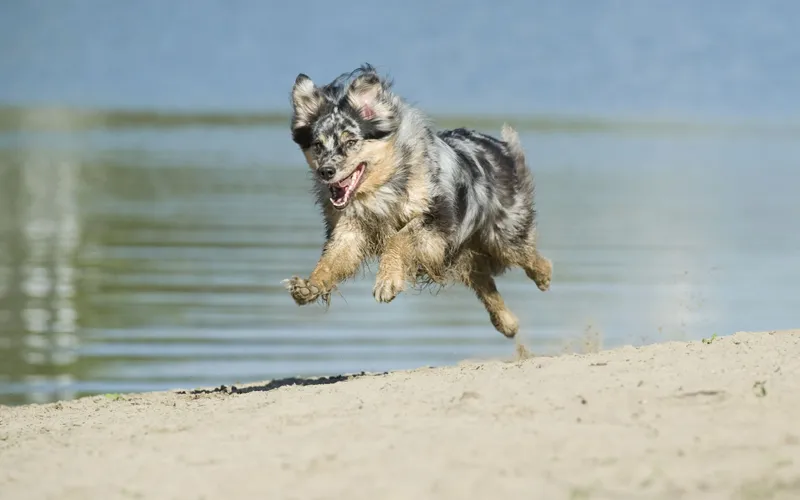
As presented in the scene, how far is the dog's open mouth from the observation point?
886 cm

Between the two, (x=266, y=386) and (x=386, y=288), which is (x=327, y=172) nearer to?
(x=386, y=288)

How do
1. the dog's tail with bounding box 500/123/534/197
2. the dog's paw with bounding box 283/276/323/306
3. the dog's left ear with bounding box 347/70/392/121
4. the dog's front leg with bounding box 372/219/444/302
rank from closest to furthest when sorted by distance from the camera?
1. the dog's paw with bounding box 283/276/323/306
2. the dog's front leg with bounding box 372/219/444/302
3. the dog's left ear with bounding box 347/70/392/121
4. the dog's tail with bounding box 500/123/534/197

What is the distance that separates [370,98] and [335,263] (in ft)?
3.70

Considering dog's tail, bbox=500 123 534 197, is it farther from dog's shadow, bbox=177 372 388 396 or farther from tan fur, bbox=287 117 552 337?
dog's shadow, bbox=177 372 388 396

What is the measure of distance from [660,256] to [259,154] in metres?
23.2

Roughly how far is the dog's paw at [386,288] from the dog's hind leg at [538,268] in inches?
91.5

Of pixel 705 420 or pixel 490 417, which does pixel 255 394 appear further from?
pixel 705 420

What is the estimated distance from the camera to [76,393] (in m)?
11.1

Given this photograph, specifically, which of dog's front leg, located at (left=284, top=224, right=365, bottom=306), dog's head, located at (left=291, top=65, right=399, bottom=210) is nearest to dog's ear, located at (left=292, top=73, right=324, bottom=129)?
dog's head, located at (left=291, top=65, right=399, bottom=210)

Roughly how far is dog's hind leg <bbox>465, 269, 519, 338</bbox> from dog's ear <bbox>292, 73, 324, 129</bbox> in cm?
223

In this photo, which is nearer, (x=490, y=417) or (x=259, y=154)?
(x=490, y=417)

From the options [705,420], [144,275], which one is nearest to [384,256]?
[705,420]

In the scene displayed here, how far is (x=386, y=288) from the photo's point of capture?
875 cm

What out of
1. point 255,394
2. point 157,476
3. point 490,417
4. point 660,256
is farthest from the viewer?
point 660,256
